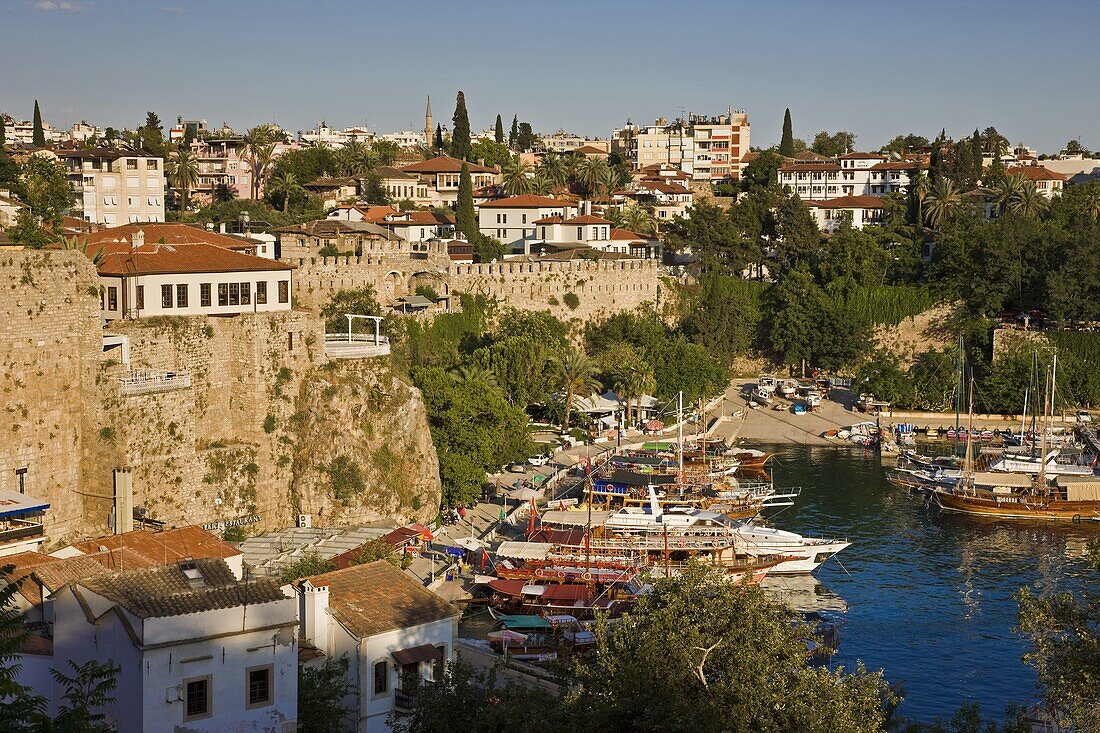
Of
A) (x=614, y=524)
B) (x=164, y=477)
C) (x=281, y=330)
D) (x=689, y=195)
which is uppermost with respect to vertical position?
(x=689, y=195)

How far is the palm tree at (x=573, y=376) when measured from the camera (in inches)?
2384

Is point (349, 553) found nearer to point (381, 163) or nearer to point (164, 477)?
point (164, 477)

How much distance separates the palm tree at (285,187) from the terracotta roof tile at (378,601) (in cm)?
5821

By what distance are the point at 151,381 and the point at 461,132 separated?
69.9 m

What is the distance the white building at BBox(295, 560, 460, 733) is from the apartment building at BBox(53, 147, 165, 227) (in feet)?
181

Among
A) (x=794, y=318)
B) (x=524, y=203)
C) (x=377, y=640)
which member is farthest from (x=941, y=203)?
(x=377, y=640)

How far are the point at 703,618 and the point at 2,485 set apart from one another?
57.2ft

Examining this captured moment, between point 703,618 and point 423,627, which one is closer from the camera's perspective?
point 703,618

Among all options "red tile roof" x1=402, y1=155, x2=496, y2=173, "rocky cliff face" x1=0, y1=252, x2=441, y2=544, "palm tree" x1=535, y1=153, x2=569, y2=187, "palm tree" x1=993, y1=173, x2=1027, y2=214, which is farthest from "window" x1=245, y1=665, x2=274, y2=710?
"palm tree" x1=535, y1=153, x2=569, y2=187

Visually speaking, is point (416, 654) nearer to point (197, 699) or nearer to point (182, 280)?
point (197, 699)

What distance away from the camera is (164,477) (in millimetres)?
35688

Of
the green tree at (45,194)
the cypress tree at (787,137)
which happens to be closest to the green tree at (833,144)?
the cypress tree at (787,137)

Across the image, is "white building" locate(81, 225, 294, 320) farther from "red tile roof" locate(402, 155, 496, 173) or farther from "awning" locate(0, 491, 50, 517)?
"red tile roof" locate(402, 155, 496, 173)

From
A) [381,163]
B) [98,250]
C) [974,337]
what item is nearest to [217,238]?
[98,250]
